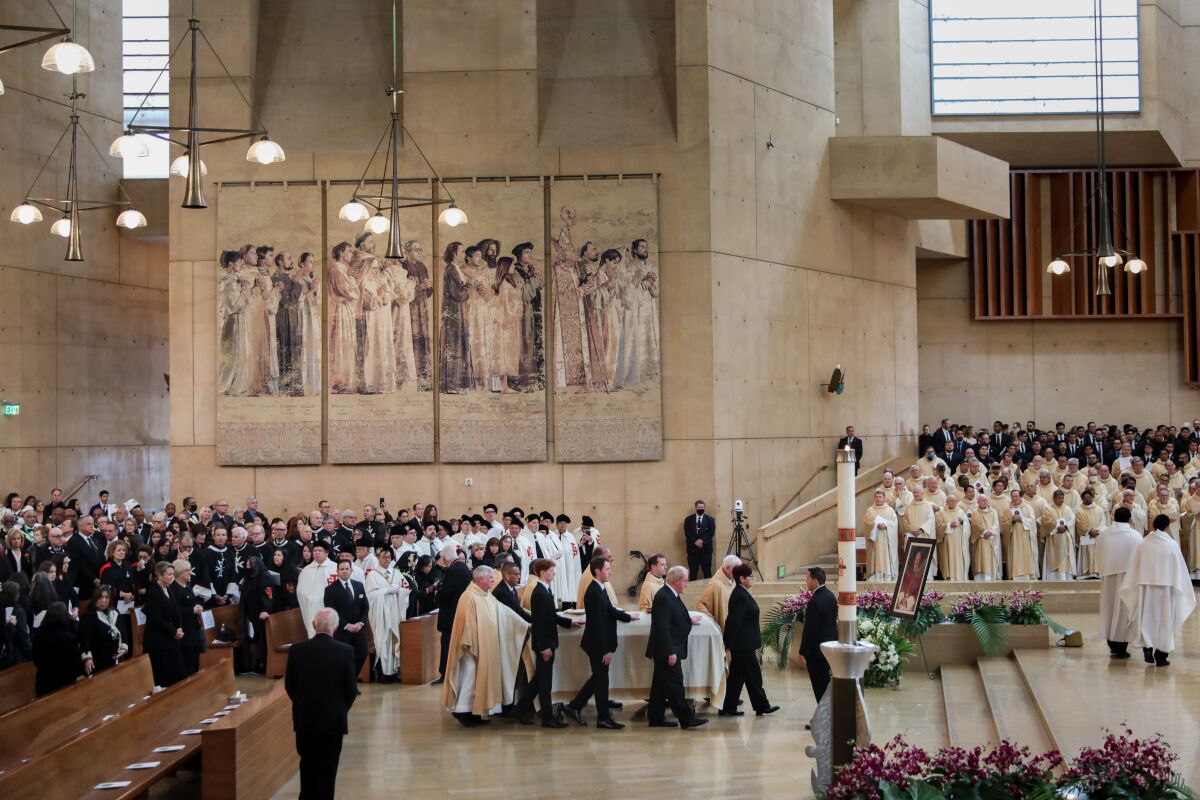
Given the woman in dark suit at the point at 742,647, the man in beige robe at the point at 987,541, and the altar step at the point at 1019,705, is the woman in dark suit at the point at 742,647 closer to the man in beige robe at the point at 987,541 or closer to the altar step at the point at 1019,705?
the altar step at the point at 1019,705

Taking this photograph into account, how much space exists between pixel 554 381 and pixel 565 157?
3670 millimetres

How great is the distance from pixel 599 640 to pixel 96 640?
14.1 feet

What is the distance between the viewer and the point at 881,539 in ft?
63.1

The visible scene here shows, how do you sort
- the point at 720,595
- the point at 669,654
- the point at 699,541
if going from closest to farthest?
the point at 669,654, the point at 720,595, the point at 699,541

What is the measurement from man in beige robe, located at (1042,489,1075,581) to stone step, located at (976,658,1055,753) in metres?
6.33

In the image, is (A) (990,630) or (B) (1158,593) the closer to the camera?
(B) (1158,593)

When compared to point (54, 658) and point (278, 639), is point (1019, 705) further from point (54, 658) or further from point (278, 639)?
point (54, 658)

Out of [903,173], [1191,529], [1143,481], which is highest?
[903,173]

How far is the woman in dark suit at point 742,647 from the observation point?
11820 millimetres

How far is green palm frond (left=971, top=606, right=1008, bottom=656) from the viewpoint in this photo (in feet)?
44.5

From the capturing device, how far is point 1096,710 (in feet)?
33.4

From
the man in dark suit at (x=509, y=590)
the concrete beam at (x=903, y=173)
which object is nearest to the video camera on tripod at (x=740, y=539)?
the concrete beam at (x=903, y=173)

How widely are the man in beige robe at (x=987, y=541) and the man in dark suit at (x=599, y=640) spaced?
9.17 metres

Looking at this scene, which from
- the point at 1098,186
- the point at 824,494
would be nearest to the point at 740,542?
the point at 824,494
